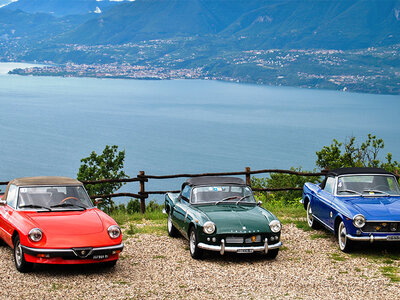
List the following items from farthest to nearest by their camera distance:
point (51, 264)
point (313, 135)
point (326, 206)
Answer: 1. point (313, 135)
2. point (326, 206)
3. point (51, 264)

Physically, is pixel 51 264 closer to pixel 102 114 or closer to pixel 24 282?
pixel 24 282

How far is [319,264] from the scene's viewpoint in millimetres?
10672

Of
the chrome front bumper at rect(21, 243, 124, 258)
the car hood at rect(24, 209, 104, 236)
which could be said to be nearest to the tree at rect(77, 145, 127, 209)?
the car hood at rect(24, 209, 104, 236)

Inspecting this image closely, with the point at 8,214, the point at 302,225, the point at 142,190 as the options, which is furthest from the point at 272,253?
the point at 142,190

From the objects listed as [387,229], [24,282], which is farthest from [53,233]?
[387,229]

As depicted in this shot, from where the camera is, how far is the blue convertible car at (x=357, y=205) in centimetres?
1096

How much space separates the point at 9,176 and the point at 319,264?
78.9 m

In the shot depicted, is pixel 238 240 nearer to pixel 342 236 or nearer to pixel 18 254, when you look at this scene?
pixel 342 236

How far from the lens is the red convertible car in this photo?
9.29 meters

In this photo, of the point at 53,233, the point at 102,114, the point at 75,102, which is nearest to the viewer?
the point at 53,233

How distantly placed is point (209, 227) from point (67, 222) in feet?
9.32

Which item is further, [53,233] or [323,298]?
[53,233]

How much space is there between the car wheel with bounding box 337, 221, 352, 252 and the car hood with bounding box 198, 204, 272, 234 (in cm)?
176

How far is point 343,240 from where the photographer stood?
11664 mm
